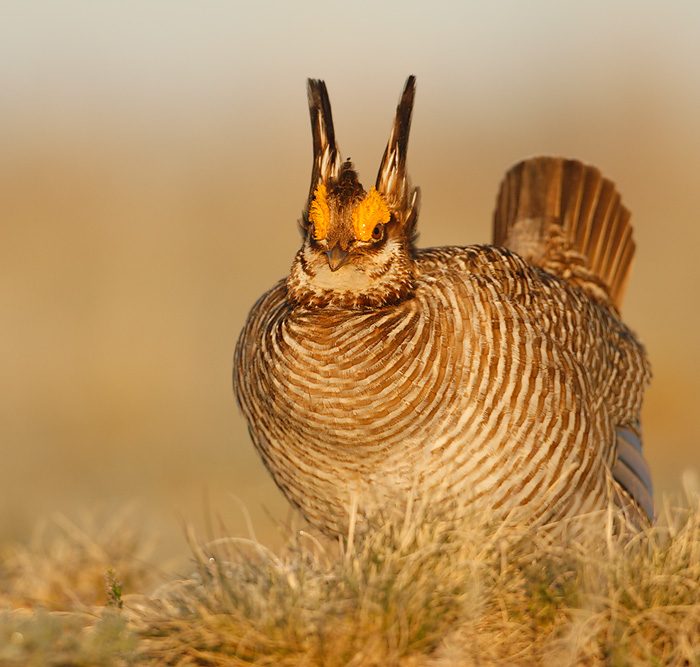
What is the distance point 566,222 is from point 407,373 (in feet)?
6.36

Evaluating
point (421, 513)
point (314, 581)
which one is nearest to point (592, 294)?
point (421, 513)

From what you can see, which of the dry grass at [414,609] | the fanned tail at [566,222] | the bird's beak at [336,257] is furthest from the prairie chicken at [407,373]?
the fanned tail at [566,222]

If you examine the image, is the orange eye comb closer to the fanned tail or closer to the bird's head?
the bird's head

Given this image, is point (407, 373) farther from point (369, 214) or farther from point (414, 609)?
point (414, 609)

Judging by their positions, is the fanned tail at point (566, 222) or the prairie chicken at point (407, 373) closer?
the prairie chicken at point (407, 373)

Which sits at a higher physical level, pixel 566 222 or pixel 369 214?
pixel 566 222

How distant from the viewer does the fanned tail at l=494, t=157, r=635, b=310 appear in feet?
17.1

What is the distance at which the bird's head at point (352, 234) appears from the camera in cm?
374

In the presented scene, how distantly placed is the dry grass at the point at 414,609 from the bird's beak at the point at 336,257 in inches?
34.3

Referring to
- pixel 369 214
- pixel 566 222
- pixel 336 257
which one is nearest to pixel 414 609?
pixel 336 257

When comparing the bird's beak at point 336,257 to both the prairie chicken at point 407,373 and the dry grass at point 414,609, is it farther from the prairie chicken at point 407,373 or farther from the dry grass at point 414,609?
the dry grass at point 414,609

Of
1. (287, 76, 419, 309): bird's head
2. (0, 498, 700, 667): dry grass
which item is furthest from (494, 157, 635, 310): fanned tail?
(0, 498, 700, 667): dry grass

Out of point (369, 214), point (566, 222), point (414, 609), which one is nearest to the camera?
point (414, 609)

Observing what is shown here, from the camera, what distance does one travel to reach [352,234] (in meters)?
3.73
